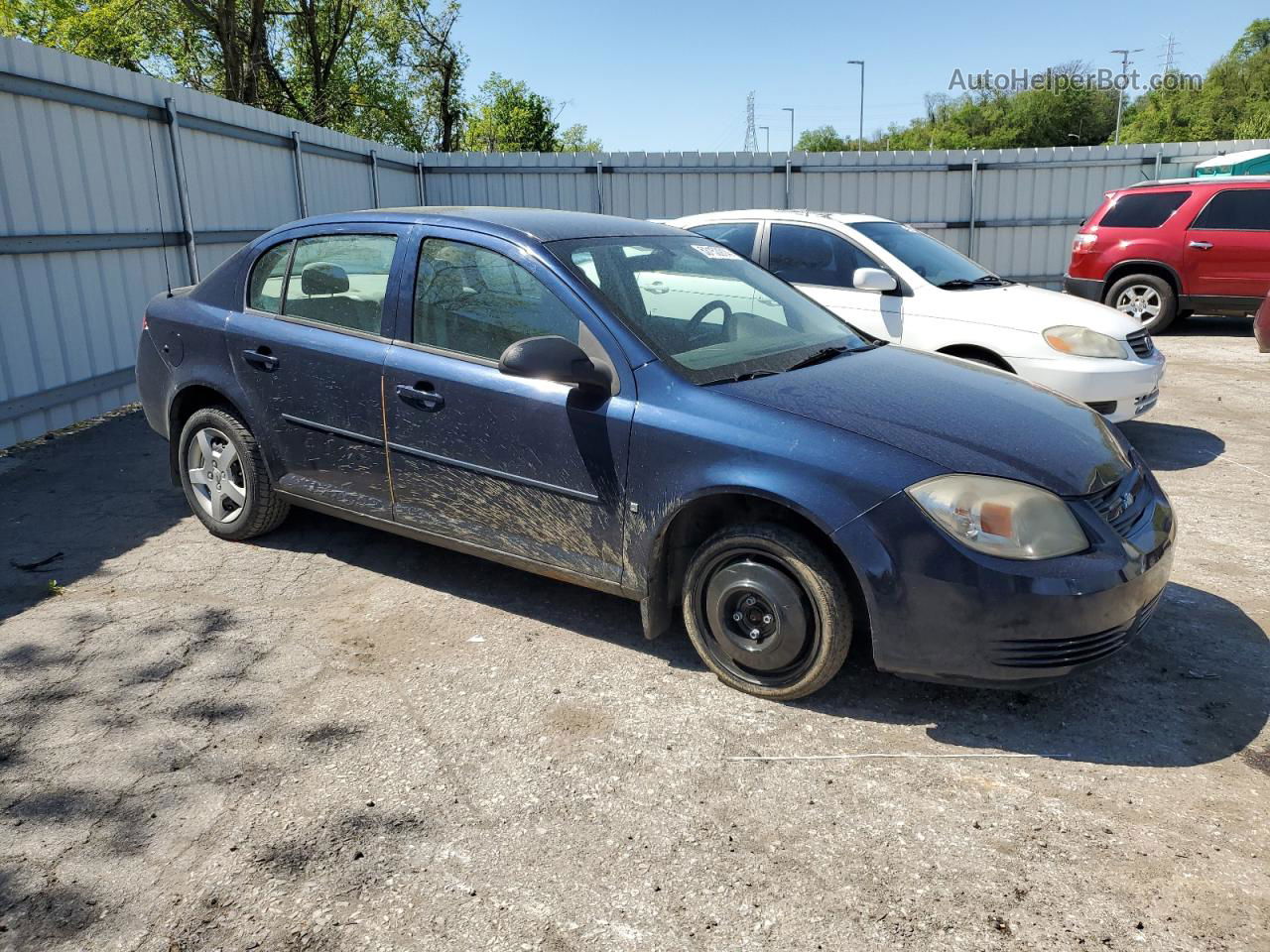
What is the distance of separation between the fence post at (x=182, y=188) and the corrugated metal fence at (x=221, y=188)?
0.06 ft

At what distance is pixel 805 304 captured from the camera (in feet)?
15.3

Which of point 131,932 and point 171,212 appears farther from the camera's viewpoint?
point 171,212

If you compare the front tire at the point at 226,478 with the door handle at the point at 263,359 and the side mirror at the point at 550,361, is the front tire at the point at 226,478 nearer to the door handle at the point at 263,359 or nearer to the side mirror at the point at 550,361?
the door handle at the point at 263,359

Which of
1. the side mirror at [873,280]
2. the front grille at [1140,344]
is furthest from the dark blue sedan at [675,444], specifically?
the front grille at [1140,344]

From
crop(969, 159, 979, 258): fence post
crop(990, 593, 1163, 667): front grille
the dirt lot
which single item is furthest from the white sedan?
crop(969, 159, 979, 258): fence post

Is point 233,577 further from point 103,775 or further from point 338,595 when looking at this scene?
point 103,775

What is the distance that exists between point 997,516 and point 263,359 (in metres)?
3.26

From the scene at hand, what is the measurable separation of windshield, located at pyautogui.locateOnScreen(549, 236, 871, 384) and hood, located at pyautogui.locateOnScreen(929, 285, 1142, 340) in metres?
2.31

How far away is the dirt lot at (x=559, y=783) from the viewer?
243 cm

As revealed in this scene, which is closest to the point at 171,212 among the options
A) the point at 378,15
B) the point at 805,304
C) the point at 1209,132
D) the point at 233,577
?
the point at 233,577

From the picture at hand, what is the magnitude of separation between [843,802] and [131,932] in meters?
1.90

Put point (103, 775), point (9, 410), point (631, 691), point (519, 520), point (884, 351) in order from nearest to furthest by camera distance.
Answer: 1. point (103, 775)
2. point (631, 691)
3. point (519, 520)
4. point (884, 351)
5. point (9, 410)

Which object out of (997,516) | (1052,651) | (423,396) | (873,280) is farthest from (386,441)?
(873,280)

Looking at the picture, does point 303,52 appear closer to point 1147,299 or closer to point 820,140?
point 1147,299
